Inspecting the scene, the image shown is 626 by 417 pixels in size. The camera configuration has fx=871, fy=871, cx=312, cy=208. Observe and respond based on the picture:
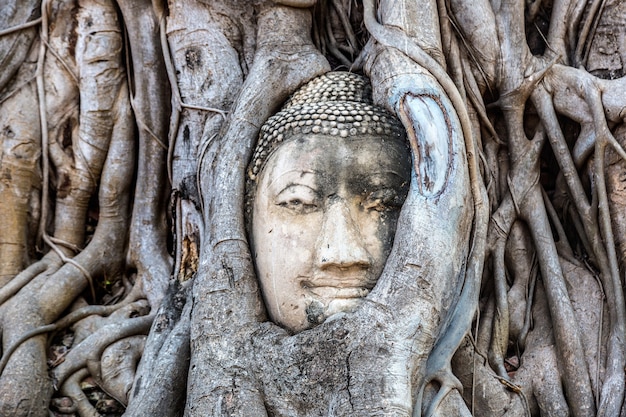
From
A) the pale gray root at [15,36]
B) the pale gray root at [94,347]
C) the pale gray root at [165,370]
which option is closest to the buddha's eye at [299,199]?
the pale gray root at [165,370]

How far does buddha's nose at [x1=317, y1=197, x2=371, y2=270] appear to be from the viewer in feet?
9.33

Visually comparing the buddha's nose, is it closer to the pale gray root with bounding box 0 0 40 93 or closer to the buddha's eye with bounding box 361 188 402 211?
the buddha's eye with bounding box 361 188 402 211

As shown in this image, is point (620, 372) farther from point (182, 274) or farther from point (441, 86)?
point (182, 274)

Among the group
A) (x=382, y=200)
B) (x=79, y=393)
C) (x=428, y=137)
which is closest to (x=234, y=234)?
(x=382, y=200)

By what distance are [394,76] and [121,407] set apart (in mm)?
1680

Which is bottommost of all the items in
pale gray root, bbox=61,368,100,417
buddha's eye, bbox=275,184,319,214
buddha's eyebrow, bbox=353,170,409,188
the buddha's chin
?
pale gray root, bbox=61,368,100,417

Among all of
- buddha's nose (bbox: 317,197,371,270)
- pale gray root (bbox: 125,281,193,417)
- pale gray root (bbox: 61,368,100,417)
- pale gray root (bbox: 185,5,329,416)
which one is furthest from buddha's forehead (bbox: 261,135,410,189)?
pale gray root (bbox: 61,368,100,417)

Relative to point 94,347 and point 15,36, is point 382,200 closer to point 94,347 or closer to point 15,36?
point 94,347

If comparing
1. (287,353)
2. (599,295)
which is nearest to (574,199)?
(599,295)

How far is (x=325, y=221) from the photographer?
9.59 feet

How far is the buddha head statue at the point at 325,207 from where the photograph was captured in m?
2.89

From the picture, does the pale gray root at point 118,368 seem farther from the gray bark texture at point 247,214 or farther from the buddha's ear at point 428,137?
the buddha's ear at point 428,137

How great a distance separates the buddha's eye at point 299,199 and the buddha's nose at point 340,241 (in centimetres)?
7

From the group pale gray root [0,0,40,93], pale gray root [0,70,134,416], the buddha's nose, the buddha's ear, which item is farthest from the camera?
pale gray root [0,0,40,93]
